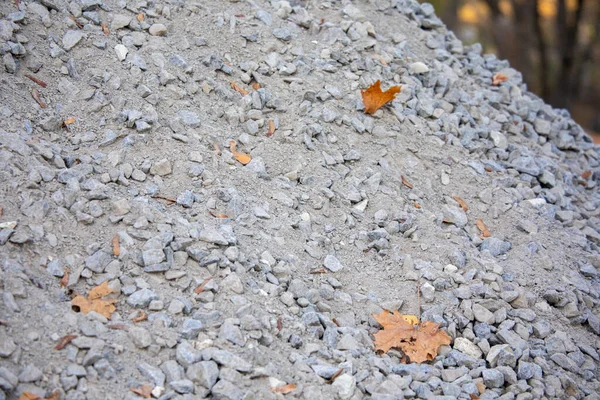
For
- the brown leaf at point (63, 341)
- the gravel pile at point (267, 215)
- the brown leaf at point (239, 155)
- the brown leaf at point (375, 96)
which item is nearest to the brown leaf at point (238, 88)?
the gravel pile at point (267, 215)

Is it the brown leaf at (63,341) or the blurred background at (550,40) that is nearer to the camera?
the brown leaf at (63,341)

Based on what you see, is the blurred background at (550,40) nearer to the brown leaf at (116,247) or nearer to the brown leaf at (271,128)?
the brown leaf at (271,128)

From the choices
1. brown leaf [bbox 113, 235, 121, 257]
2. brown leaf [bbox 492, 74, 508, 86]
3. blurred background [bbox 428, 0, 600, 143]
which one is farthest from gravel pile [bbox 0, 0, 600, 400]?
blurred background [bbox 428, 0, 600, 143]

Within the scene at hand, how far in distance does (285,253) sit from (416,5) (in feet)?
9.06

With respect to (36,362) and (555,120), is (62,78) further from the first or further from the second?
(555,120)

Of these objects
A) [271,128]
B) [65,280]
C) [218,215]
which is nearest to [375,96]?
[271,128]

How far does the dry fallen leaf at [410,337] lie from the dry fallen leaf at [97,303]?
1.11m

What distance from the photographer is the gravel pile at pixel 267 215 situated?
8.11 ft

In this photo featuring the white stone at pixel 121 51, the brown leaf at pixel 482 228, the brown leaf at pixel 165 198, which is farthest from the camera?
the brown leaf at pixel 482 228

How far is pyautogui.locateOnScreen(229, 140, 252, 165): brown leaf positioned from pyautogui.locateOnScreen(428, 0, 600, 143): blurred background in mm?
6309

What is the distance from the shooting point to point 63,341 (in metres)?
2.33

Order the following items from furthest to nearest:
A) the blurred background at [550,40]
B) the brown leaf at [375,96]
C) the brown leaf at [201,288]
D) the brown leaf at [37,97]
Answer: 1. the blurred background at [550,40]
2. the brown leaf at [375,96]
3. the brown leaf at [37,97]
4. the brown leaf at [201,288]

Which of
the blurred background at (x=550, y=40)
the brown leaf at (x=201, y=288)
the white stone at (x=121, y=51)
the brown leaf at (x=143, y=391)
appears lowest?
the blurred background at (x=550, y=40)

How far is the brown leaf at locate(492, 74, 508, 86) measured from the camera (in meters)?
4.69
